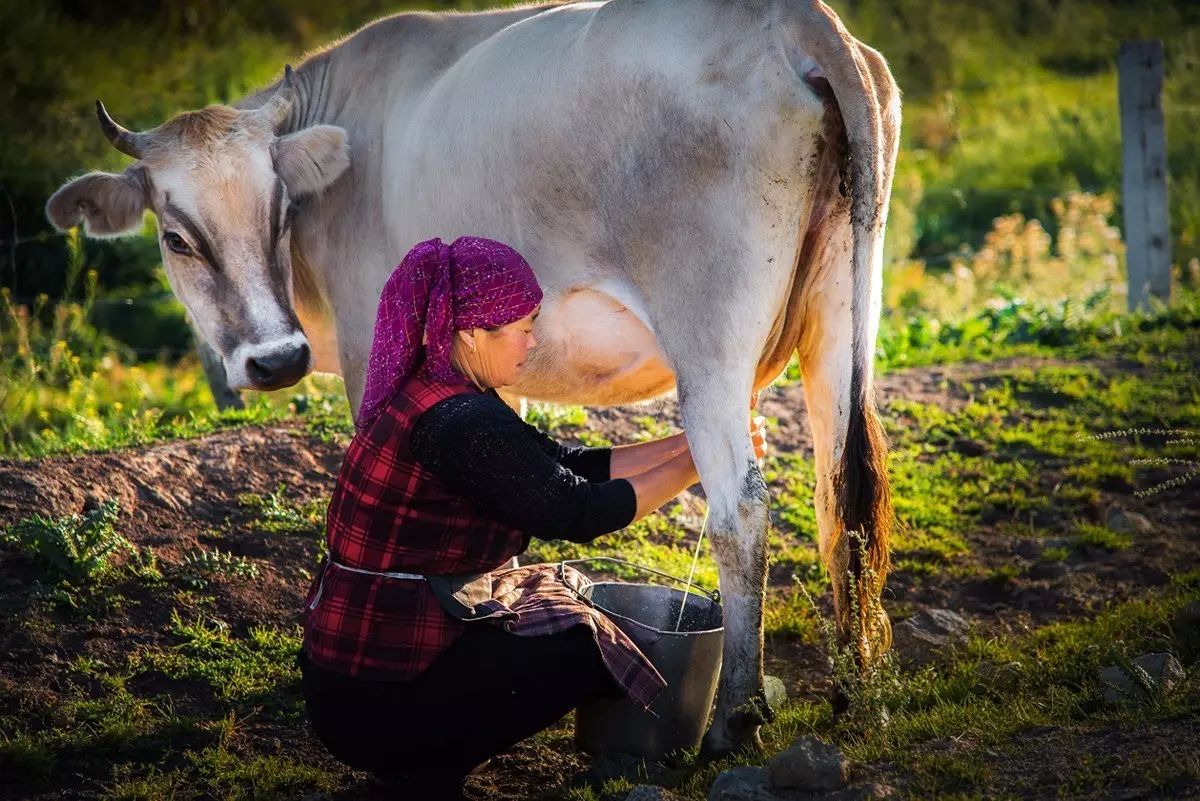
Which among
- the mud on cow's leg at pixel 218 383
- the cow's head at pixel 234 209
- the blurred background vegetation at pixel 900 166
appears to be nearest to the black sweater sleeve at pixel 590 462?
the cow's head at pixel 234 209

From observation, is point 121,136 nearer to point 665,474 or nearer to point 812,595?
point 665,474

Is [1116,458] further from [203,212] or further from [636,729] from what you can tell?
[203,212]

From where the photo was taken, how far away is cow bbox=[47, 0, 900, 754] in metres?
3.92

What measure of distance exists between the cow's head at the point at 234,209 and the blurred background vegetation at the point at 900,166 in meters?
1.62

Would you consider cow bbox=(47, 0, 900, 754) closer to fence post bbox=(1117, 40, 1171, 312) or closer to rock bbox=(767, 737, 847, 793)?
rock bbox=(767, 737, 847, 793)

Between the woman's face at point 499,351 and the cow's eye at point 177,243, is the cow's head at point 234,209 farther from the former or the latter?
the woman's face at point 499,351

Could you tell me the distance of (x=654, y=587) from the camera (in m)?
4.41

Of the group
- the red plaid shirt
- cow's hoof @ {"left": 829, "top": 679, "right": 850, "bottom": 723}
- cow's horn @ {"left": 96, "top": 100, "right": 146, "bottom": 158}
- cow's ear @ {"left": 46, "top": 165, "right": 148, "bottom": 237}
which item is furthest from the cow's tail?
cow's ear @ {"left": 46, "top": 165, "right": 148, "bottom": 237}

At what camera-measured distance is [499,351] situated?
3.66m

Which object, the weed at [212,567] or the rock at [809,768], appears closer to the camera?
the rock at [809,768]

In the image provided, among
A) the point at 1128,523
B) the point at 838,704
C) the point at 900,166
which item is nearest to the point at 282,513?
the point at 838,704

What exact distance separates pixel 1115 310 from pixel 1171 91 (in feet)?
17.4

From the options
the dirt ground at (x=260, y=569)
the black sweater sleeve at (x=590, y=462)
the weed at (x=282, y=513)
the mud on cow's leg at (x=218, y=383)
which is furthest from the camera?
the mud on cow's leg at (x=218, y=383)

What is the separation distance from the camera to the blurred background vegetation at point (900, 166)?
842 centimetres
